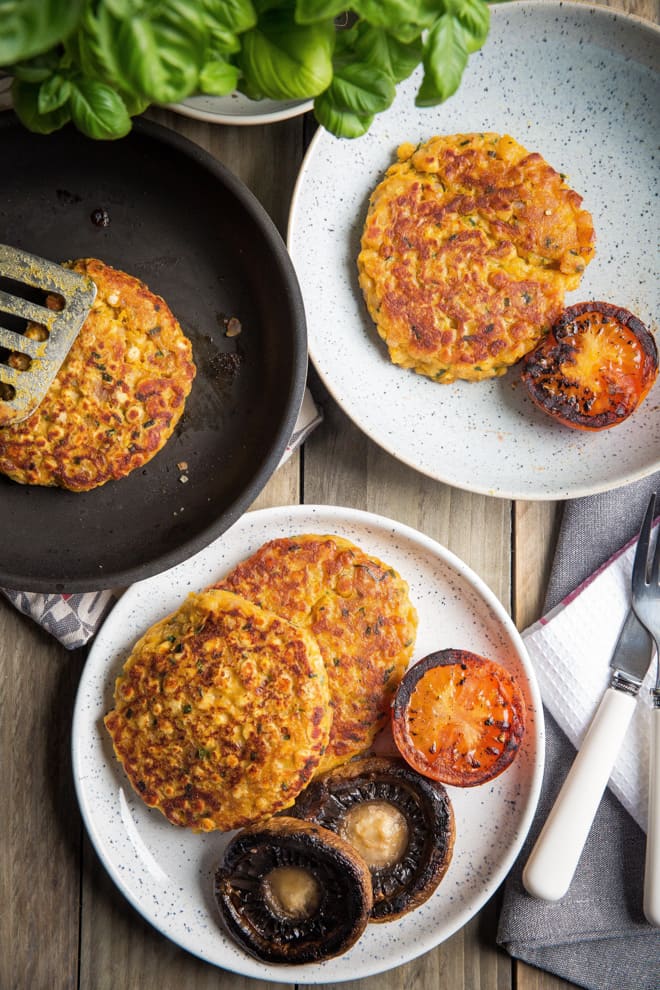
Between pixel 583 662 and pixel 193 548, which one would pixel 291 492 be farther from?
pixel 583 662

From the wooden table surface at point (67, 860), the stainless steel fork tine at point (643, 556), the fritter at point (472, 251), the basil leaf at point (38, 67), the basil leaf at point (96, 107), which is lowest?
the wooden table surface at point (67, 860)

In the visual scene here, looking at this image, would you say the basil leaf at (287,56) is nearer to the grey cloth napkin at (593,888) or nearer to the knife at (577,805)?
the grey cloth napkin at (593,888)

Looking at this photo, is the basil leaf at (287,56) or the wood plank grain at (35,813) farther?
the wood plank grain at (35,813)

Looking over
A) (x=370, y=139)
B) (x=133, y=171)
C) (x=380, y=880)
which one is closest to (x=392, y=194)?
(x=370, y=139)

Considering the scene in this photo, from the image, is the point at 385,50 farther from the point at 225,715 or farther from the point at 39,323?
the point at 225,715

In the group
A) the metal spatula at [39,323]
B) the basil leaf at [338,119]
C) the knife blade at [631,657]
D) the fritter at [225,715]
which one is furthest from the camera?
the knife blade at [631,657]

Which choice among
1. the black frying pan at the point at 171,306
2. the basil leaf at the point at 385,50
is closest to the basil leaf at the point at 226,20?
the basil leaf at the point at 385,50
